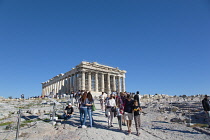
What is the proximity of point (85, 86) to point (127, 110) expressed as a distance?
4153 cm

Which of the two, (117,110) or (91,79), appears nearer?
(117,110)

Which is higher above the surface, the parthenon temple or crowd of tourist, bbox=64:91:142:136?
the parthenon temple

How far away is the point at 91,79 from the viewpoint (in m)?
52.6

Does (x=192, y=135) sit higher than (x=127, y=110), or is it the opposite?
(x=127, y=110)

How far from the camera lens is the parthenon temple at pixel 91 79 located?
1837 inches

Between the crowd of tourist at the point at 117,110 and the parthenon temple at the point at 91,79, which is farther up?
the parthenon temple at the point at 91,79

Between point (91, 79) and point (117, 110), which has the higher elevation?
point (91, 79)

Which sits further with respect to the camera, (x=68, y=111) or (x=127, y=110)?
(x=68, y=111)

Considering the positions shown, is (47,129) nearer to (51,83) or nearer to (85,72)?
(85,72)

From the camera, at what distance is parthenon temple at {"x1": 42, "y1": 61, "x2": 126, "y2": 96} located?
46.7 meters

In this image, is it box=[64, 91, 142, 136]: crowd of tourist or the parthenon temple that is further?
the parthenon temple

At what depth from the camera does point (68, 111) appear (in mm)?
10445

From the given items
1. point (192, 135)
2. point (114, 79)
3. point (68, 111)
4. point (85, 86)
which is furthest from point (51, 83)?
point (192, 135)

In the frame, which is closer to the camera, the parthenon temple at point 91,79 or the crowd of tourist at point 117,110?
the crowd of tourist at point 117,110
